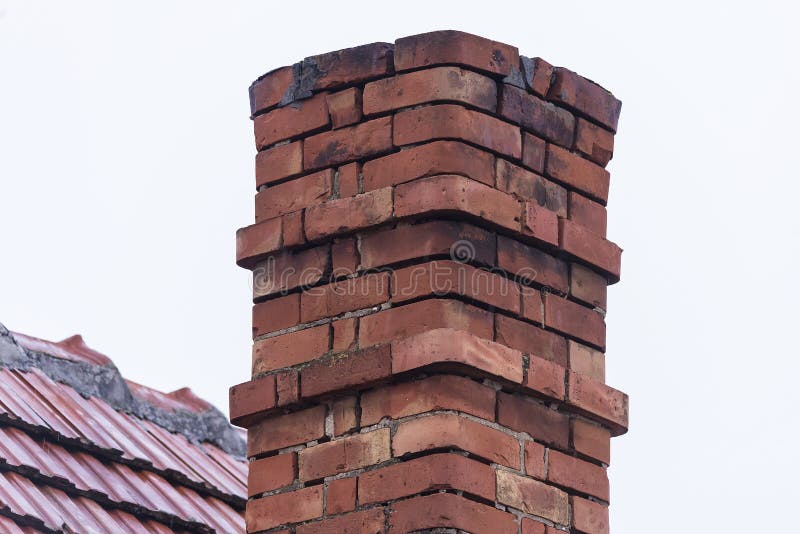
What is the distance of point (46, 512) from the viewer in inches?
183

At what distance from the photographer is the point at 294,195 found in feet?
14.5

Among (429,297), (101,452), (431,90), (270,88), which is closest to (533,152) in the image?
(431,90)

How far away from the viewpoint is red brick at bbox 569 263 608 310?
14.4 ft

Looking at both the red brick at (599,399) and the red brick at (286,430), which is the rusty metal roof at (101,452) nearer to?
the red brick at (286,430)

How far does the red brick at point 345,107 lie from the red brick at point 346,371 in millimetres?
667

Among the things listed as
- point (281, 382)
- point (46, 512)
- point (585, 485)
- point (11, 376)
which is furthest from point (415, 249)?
point (11, 376)

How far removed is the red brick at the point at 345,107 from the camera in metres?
4.38

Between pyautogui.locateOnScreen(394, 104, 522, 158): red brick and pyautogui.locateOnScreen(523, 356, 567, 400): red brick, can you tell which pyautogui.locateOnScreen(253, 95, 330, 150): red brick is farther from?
pyautogui.locateOnScreen(523, 356, 567, 400): red brick

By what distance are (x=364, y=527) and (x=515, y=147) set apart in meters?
1.10

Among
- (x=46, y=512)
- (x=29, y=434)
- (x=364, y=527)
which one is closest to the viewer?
(x=364, y=527)

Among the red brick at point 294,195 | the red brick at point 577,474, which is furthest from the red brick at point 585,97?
the red brick at point 577,474

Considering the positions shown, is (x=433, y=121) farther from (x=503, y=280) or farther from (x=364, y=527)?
(x=364, y=527)

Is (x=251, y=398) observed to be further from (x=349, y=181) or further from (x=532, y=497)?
(x=532, y=497)

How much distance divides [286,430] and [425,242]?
62 centimetres
